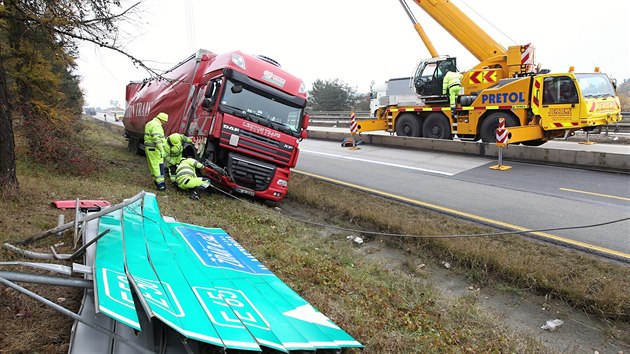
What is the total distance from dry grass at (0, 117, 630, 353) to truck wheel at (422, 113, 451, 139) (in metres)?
7.20

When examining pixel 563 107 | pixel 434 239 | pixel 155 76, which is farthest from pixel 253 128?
pixel 563 107

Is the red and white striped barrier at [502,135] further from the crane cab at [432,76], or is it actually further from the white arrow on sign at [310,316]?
the white arrow on sign at [310,316]

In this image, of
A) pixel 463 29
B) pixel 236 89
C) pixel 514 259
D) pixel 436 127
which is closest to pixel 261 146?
pixel 236 89

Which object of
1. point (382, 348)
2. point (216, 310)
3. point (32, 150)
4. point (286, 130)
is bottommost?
point (382, 348)

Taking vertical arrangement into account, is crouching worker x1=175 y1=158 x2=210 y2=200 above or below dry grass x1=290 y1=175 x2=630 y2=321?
above

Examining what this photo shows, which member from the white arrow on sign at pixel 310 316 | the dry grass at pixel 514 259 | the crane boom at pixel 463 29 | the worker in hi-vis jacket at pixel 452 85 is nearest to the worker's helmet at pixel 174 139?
the dry grass at pixel 514 259

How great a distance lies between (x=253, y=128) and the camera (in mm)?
7863

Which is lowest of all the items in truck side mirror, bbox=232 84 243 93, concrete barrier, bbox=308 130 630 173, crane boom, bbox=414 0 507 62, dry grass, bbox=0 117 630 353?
dry grass, bbox=0 117 630 353

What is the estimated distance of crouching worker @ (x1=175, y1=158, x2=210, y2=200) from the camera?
297 inches

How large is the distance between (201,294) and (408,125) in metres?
13.6

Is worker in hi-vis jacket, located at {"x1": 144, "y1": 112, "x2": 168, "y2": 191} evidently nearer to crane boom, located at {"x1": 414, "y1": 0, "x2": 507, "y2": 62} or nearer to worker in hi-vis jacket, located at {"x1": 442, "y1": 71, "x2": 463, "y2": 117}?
worker in hi-vis jacket, located at {"x1": 442, "y1": 71, "x2": 463, "y2": 117}

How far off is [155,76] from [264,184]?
3.15 metres

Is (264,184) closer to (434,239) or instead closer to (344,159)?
(434,239)

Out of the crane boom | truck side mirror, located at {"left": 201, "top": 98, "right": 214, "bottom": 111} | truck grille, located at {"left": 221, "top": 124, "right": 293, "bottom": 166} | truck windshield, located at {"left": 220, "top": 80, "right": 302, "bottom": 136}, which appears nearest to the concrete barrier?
the crane boom
